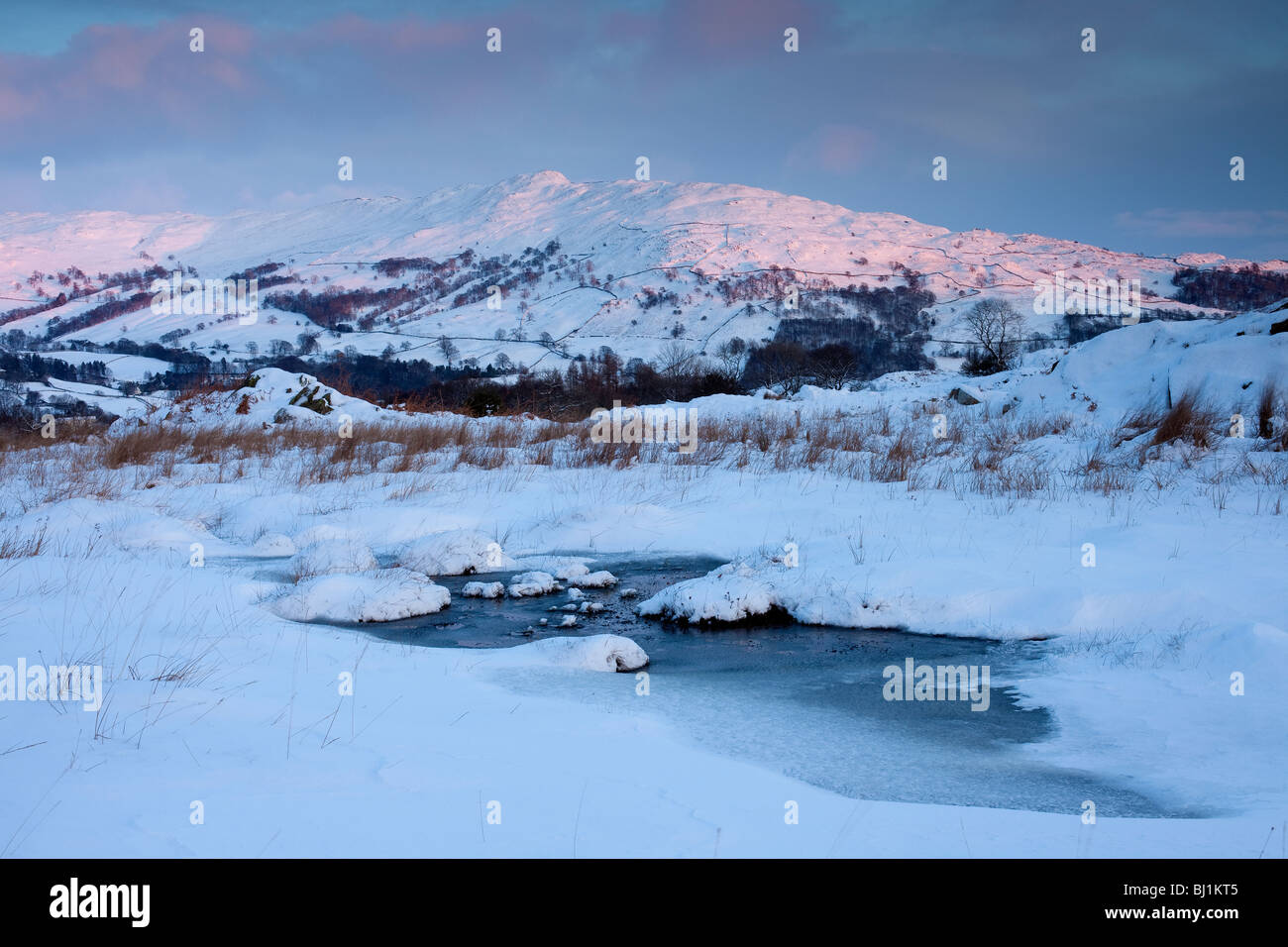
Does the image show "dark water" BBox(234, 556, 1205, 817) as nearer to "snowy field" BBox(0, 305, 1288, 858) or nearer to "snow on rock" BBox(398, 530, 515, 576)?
"snowy field" BBox(0, 305, 1288, 858)

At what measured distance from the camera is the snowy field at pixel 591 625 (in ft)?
5.78

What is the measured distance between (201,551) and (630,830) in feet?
14.4

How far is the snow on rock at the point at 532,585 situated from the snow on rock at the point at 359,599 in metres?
0.40

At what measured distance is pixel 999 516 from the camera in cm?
619

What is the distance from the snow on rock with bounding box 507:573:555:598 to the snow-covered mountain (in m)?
62.2

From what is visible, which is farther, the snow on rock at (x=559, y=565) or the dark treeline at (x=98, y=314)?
the dark treeline at (x=98, y=314)

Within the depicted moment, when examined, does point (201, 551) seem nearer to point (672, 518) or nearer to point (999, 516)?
point (672, 518)

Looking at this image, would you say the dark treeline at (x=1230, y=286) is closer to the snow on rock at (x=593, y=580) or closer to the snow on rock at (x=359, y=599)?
the snow on rock at (x=593, y=580)

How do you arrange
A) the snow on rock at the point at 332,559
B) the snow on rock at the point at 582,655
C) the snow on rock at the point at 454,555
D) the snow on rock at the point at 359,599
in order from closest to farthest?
the snow on rock at the point at 582,655 → the snow on rock at the point at 359,599 → the snow on rock at the point at 332,559 → the snow on rock at the point at 454,555

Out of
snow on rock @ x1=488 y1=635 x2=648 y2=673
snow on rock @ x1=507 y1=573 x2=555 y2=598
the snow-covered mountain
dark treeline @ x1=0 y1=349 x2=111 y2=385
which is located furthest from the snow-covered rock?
the snow-covered mountain

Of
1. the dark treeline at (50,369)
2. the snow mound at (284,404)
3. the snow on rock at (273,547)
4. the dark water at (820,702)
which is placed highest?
the dark treeline at (50,369)

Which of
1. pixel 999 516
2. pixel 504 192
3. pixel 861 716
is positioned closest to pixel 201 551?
pixel 861 716

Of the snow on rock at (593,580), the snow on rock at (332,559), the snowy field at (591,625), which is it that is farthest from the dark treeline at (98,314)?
the snow on rock at (593,580)

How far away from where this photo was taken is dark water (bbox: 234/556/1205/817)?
7.22 ft
